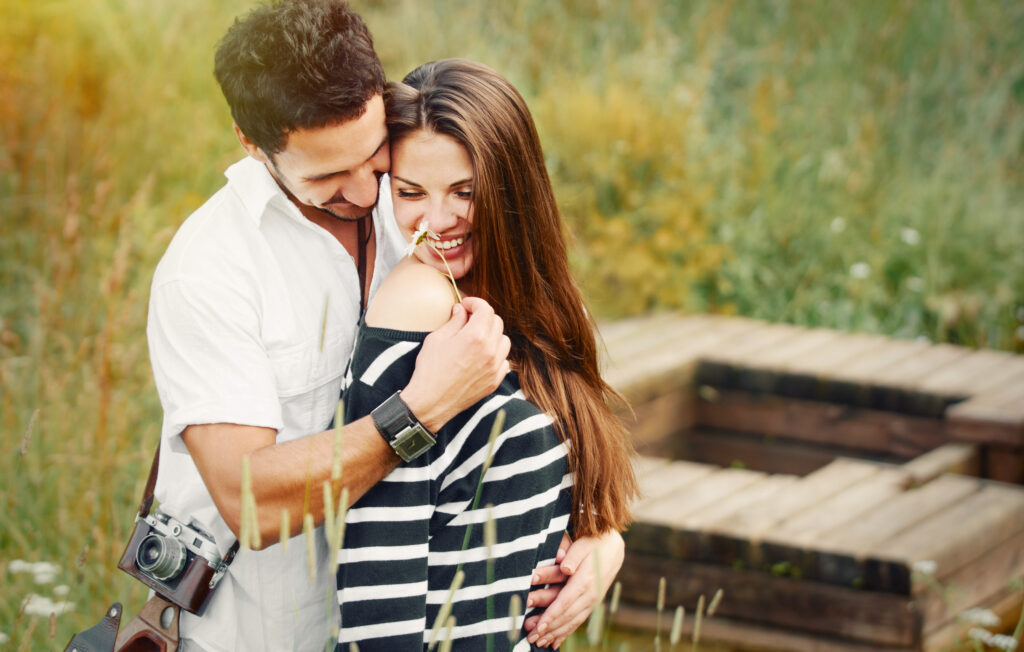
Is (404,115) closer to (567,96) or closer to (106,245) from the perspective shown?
(106,245)

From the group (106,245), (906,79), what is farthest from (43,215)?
(906,79)

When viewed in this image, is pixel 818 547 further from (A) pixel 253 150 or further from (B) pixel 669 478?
(A) pixel 253 150

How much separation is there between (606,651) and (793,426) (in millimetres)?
1676

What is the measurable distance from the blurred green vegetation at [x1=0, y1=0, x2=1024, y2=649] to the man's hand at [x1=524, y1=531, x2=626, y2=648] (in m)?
1.49

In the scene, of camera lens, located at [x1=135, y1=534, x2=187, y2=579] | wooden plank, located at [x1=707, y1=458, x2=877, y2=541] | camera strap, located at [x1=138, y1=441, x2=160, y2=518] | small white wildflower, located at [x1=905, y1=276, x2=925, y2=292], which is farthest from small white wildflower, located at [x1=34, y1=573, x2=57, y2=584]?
small white wildflower, located at [x1=905, y1=276, x2=925, y2=292]

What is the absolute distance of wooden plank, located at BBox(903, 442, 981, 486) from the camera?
384 cm

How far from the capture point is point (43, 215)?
508cm

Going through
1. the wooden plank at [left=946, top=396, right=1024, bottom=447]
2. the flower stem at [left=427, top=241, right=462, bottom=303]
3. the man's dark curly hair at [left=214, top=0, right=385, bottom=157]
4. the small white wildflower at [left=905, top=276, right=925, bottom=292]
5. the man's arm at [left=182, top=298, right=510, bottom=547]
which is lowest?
the wooden plank at [left=946, top=396, right=1024, bottom=447]

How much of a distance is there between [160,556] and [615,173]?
449cm

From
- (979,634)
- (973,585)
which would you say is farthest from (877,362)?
(979,634)

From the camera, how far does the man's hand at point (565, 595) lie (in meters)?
2.20

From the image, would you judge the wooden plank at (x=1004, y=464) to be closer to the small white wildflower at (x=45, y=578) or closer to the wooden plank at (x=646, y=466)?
the wooden plank at (x=646, y=466)

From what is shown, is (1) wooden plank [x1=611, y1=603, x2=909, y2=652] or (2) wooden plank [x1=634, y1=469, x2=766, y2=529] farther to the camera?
(2) wooden plank [x1=634, y1=469, x2=766, y2=529]

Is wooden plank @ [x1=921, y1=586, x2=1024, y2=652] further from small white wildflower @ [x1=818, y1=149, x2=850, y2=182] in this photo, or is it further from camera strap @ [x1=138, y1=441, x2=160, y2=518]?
small white wildflower @ [x1=818, y1=149, x2=850, y2=182]
